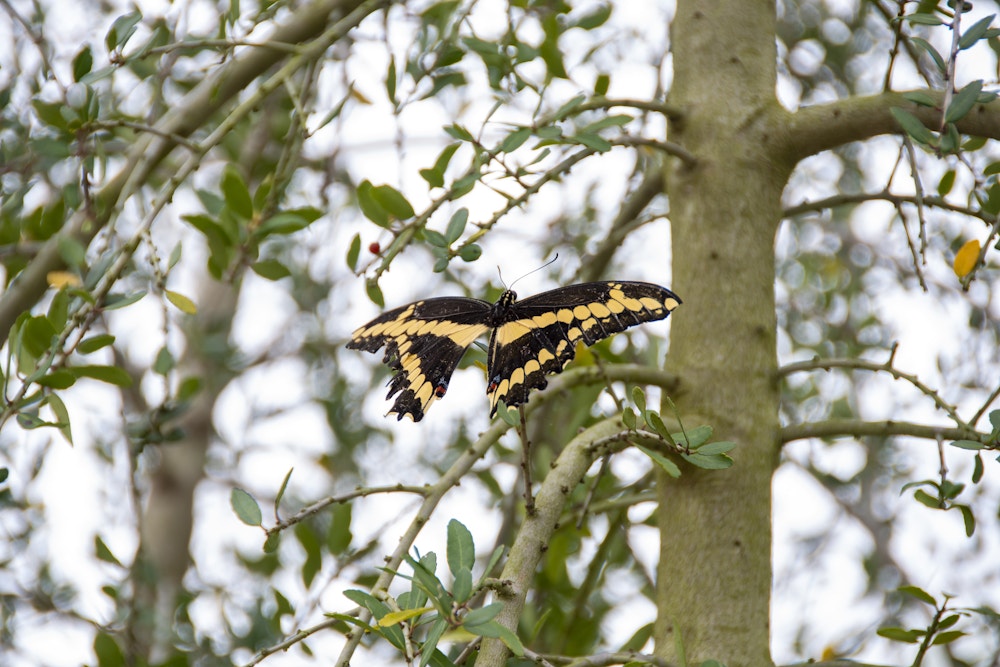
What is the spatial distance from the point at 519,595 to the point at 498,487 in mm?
1155

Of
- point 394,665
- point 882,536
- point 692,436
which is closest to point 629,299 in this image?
point 692,436

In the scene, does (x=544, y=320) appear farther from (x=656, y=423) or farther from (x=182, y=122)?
(x=182, y=122)

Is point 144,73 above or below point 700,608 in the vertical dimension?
above

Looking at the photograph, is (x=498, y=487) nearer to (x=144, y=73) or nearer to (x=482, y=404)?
(x=482, y=404)

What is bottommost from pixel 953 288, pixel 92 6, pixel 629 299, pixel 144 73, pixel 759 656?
pixel 759 656

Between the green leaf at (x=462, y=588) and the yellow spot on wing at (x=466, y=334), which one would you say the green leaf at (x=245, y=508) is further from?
the yellow spot on wing at (x=466, y=334)

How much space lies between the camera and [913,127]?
42.5 inches

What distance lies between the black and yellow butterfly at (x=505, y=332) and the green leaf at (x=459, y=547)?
0.54 ft

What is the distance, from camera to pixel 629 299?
4.06 feet

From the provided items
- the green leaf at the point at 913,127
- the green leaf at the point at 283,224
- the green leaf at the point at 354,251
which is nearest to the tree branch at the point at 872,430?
the green leaf at the point at 913,127

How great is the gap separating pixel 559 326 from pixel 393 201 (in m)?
0.31

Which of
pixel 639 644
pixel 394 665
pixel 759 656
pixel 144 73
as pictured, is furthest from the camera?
pixel 394 665

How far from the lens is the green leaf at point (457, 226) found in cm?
114

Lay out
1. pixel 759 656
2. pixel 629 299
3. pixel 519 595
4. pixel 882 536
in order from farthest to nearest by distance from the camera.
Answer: pixel 882 536
pixel 629 299
pixel 759 656
pixel 519 595
